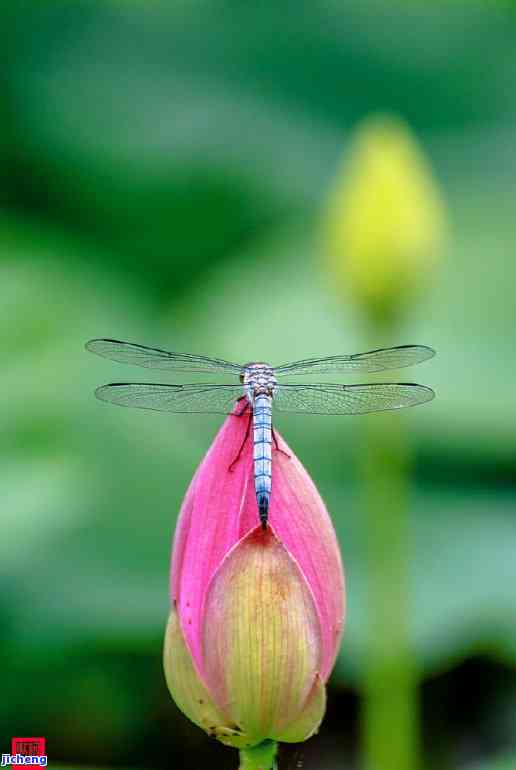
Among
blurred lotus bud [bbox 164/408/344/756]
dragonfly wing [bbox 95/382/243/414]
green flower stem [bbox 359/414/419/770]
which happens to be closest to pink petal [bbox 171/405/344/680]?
blurred lotus bud [bbox 164/408/344/756]

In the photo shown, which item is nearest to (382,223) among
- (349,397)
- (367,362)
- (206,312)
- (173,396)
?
(367,362)

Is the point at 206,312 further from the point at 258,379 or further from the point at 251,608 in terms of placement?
the point at 251,608

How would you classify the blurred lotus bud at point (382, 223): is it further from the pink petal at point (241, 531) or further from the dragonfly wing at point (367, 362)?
the pink petal at point (241, 531)

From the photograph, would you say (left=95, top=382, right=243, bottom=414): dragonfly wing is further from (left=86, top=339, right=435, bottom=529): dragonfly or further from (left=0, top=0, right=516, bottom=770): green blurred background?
(left=0, top=0, right=516, bottom=770): green blurred background

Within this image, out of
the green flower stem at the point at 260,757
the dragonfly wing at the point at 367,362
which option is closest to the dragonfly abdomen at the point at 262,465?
the green flower stem at the point at 260,757

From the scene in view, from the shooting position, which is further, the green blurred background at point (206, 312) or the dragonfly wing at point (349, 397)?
the green blurred background at point (206, 312)
